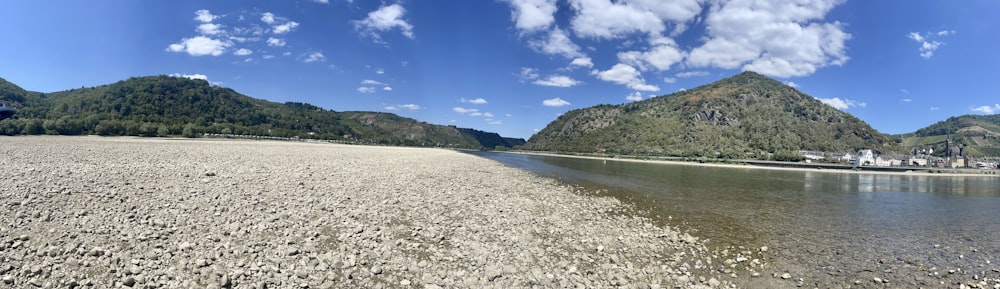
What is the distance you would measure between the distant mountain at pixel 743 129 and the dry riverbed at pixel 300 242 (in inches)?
5170

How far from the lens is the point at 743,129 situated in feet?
528

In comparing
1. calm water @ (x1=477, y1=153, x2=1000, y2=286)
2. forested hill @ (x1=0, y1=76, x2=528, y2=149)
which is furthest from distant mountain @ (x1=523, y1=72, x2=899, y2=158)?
forested hill @ (x1=0, y1=76, x2=528, y2=149)

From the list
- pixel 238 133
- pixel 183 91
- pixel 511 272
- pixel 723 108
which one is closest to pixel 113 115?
pixel 238 133

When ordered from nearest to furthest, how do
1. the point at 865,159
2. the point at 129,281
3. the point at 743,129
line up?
1. the point at 129,281
2. the point at 865,159
3. the point at 743,129

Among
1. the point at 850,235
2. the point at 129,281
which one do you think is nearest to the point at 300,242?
the point at 129,281

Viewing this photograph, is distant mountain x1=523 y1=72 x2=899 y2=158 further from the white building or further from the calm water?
the calm water

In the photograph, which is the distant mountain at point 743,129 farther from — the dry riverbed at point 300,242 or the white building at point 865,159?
the dry riverbed at point 300,242

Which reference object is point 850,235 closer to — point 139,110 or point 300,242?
point 300,242

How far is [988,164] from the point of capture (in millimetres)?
115000

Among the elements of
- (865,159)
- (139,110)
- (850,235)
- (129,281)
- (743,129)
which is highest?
(743,129)

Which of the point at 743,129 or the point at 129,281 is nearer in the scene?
the point at 129,281

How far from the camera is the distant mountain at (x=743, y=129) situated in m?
148

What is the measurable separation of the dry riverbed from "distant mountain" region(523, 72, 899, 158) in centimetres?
13131

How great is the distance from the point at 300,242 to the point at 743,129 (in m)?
187
